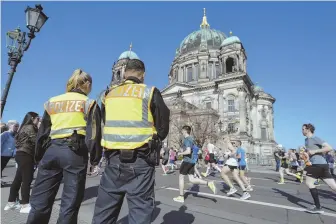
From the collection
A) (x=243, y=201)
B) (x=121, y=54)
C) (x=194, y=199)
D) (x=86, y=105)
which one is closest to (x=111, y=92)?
(x=86, y=105)

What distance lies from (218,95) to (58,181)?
44792 mm

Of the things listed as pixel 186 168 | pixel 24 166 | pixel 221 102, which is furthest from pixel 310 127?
pixel 221 102

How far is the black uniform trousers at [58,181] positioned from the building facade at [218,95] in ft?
99.9

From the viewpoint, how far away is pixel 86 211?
176 inches

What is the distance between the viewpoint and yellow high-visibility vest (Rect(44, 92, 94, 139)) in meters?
2.79

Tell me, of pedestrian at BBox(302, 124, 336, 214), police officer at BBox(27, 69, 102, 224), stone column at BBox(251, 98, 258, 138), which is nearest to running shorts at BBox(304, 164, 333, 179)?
pedestrian at BBox(302, 124, 336, 214)

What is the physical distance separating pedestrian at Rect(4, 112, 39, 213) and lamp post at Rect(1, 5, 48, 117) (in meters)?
3.45

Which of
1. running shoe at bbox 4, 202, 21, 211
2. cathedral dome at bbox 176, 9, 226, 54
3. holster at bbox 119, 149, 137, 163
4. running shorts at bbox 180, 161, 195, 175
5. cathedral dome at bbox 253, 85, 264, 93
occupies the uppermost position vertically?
cathedral dome at bbox 176, 9, 226, 54

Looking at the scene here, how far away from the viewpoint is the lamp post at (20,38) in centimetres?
750

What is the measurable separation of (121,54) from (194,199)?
61742 mm

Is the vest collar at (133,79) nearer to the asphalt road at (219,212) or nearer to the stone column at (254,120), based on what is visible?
the asphalt road at (219,212)

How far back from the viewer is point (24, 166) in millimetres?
4598

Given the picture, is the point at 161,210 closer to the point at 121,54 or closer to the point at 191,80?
the point at 191,80

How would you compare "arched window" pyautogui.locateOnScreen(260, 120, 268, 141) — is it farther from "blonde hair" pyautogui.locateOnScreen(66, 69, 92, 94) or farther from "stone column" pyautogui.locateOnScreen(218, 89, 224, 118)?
"blonde hair" pyautogui.locateOnScreen(66, 69, 92, 94)
